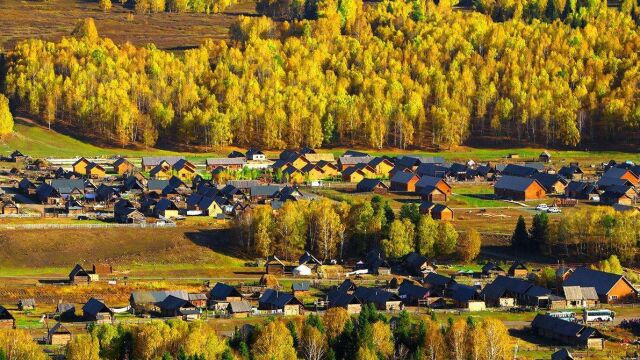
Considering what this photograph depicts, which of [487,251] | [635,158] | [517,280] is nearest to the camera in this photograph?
[517,280]

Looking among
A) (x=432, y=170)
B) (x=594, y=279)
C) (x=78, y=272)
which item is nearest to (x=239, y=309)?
(x=78, y=272)

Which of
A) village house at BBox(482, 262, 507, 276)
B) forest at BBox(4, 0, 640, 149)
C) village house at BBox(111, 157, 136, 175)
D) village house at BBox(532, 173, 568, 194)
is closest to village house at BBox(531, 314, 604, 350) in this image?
village house at BBox(482, 262, 507, 276)

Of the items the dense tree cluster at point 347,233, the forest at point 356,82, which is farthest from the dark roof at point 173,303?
the forest at point 356,82

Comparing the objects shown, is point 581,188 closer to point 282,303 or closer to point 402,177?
point 402,177

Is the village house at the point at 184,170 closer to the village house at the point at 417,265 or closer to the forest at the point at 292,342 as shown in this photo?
the village house at the point at 417,265

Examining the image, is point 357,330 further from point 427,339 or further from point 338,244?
point 338,244

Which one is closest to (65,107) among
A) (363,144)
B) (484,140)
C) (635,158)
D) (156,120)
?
(156,120)

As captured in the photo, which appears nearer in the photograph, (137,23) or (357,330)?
(357,330)
